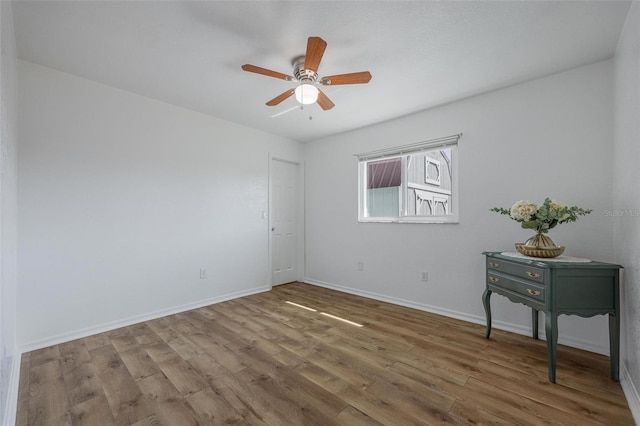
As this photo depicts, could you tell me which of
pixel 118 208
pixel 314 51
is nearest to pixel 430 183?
pixel 314 51

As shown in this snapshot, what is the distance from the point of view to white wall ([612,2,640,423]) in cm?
158

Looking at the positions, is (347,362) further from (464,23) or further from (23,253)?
(23,253)

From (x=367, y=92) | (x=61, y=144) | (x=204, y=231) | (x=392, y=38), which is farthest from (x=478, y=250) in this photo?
(x=61, y=144)

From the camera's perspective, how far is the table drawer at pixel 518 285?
76.5 inches

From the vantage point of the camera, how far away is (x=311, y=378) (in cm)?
189

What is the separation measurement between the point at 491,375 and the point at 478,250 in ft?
4.25

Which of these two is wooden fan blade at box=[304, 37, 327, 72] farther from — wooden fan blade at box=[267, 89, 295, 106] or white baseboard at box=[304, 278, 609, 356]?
white baseboard at box=[304, 278, 609, 356]

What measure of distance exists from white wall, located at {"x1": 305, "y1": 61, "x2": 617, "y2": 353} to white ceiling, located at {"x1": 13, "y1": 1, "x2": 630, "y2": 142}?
0.28 metres

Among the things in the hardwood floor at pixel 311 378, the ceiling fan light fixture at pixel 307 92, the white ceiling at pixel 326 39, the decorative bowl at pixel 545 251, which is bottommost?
the hardwood floor at pixel 311 378

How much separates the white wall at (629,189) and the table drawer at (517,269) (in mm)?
460

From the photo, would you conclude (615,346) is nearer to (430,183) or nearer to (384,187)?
(430,183)

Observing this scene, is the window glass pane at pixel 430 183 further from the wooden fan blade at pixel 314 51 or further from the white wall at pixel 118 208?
the white wall at pixel 118 208

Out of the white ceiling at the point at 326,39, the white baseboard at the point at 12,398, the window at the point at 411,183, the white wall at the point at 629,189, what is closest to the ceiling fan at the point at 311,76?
the white ceiling at the point at 326,39

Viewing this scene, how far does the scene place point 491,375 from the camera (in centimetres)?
191
